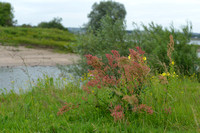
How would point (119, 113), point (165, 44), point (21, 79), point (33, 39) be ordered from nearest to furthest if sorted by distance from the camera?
point (119, 113) < point (165, 44) < point (21, 79) < point (33, 39)

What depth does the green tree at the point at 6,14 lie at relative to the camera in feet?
102

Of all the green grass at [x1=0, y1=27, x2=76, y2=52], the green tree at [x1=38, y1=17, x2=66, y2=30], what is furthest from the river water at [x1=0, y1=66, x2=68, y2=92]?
the green tree at [x1=38, y1=17, x2=66, y2=30]

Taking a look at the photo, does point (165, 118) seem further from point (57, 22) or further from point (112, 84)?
point (57, 22)

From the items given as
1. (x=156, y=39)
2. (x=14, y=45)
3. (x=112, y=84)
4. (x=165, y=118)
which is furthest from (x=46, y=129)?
(x=14, y=45)

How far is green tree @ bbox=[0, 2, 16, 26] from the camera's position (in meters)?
30.9

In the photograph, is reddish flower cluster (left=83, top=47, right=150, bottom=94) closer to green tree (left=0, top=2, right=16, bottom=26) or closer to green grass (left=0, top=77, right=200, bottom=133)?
green grass (left=0, top=77, right=200, bottom=133)

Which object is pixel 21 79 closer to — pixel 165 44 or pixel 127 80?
pixel 165 44

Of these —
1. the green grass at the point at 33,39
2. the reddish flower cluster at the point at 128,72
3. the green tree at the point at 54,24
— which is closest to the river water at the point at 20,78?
the reddish flower cluster at the point at 128,72

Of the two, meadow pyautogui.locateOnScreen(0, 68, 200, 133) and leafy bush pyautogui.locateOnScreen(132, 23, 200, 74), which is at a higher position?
leafy bush pyautogui.locateOnScreen(132, 23, 200, 74)

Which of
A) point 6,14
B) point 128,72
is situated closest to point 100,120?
point 128,72

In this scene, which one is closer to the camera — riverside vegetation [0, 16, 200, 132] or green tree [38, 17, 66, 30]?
riverside vegetation [0, 16, 200, 132]

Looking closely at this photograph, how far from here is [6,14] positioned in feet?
104

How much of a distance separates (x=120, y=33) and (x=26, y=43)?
56.8 feet

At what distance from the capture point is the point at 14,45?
2175 centimetres
